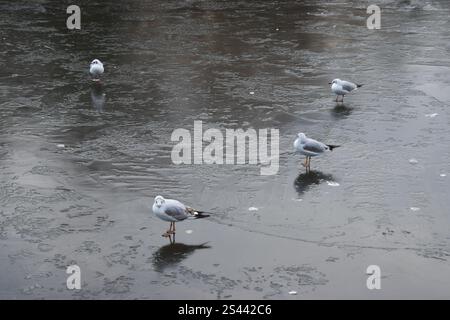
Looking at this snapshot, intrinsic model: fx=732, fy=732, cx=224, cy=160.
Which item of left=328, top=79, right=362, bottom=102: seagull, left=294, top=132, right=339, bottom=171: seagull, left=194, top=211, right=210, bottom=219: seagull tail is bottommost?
left=194, top=211, right=210, bottom=219: seagull tail

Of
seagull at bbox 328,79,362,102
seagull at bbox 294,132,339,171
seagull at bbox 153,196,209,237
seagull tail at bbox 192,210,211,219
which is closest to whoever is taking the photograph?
seagull at bbox 153,196,209,237

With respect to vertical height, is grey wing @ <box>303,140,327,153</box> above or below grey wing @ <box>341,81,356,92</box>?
below

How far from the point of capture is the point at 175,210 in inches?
380

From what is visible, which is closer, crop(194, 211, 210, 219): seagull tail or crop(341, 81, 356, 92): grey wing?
crop(194, 211, 210, 219): seagull tail

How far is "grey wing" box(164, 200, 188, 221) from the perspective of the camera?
9625 mm

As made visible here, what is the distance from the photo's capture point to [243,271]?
889cm

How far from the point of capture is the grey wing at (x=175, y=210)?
9.62 meters

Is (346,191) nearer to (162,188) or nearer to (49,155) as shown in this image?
(162,188)

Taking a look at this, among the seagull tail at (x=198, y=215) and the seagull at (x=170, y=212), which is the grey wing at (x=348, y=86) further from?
the seagull at (x=170, y=212)

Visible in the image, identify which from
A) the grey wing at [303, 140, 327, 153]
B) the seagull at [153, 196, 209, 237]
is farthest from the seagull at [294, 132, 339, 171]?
the seagull at [153, 196, 209, 237]

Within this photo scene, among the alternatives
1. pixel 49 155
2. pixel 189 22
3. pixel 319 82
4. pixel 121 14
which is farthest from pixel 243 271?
pixel 121 14

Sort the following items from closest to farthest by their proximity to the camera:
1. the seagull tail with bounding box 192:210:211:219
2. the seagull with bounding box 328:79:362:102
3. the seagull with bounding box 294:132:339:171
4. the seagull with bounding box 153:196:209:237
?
the seagull with bounding box 153:196:209:237
the seagull tail with bounding box 192:210:211:219
the seagull with bounding box 294:132:339:171
the seagull with bounding box 328:79:362:102

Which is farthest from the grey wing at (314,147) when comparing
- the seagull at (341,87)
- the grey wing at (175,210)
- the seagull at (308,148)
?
the seagull at (341,87)

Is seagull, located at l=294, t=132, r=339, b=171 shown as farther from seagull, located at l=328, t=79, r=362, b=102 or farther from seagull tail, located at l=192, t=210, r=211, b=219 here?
seagull, located at l=328, t=79, r=362, b=102
